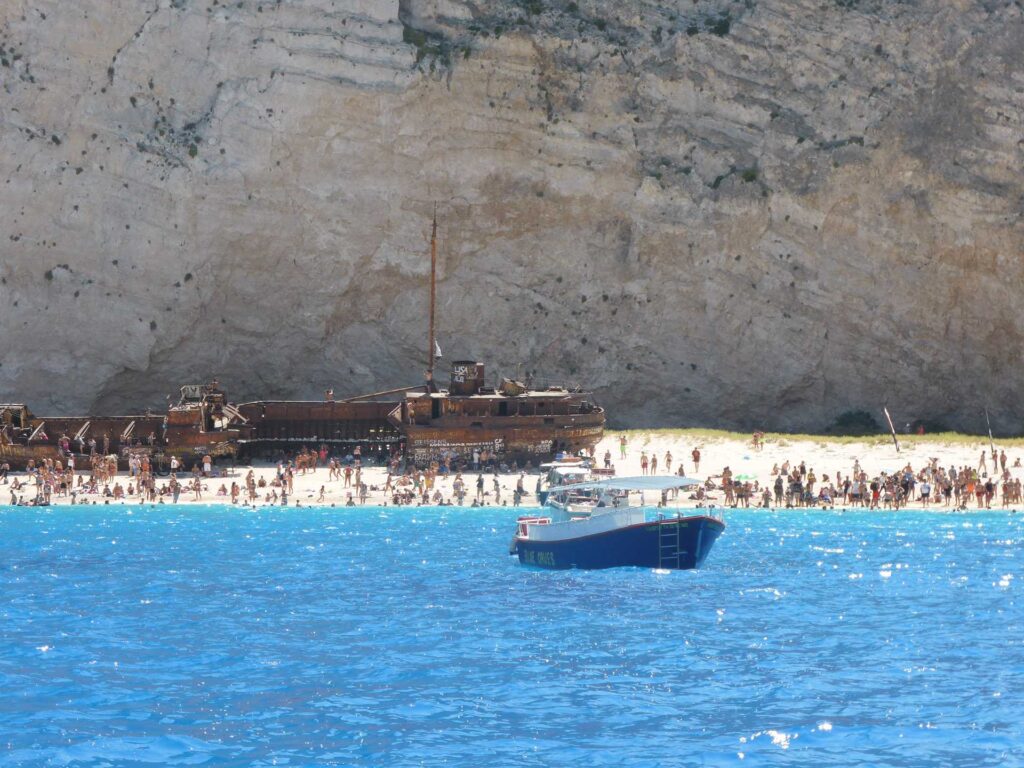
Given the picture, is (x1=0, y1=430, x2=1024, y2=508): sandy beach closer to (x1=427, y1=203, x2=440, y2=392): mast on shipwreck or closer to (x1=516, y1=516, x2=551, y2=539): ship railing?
(x1=427, y1=203, x2=440, y2=392): mast on shipwreck

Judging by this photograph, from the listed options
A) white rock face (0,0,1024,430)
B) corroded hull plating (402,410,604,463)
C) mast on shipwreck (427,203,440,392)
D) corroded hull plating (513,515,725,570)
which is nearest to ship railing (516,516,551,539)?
corroded hull plating (513,515,725,570)

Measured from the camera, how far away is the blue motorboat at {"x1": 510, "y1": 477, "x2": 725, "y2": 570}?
3036cm

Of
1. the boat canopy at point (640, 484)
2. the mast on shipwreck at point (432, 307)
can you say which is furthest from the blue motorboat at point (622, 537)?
the mast on shipwreck at point (432, 307)

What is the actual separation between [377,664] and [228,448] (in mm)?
27684

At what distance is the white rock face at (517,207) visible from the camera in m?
55.3

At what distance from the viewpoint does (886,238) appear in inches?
2211

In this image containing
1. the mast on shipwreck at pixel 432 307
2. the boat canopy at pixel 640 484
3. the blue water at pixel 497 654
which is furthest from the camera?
the mast on shipwreck at pixel 432 307

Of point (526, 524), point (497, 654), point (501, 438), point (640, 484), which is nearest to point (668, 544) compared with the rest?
point (640, 484)

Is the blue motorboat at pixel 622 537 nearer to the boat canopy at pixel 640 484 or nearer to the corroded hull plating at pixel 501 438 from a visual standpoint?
the boat canopy at pixel 640 484

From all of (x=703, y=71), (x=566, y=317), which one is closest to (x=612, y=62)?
(x=703, y=71)

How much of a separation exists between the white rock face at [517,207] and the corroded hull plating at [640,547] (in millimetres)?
25639

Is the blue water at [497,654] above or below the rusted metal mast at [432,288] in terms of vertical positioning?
below

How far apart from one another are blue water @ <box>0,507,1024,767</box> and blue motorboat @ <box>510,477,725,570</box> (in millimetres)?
565

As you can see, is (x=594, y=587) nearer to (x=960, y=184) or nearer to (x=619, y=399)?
(x=619, y=399)
